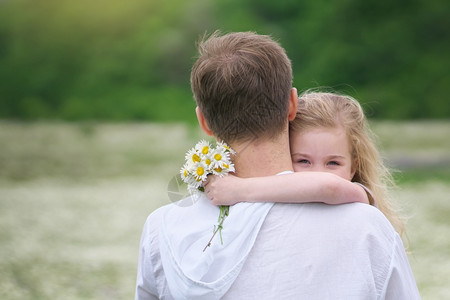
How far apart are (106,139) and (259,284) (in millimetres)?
23783

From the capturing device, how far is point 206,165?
218 cm

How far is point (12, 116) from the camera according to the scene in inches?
1103

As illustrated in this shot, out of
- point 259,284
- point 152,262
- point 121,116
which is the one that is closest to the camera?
point 259,284

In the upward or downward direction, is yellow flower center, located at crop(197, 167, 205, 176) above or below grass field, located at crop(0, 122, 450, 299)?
above

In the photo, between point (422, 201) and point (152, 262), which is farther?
point (422, 201)

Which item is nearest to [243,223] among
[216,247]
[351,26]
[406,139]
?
[216,247]

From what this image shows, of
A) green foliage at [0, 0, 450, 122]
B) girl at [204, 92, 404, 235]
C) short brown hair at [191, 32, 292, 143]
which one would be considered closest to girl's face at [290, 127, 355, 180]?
girl at [204, 92, 404, 235]

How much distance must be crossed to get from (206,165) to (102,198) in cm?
1256

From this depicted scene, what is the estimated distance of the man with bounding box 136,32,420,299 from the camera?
1939 mm

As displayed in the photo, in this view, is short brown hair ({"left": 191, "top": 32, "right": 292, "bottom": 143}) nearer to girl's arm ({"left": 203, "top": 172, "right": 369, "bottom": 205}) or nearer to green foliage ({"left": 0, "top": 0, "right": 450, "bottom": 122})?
girl's arm ({"left": 203, "top": 172, "right": 369, "bottom": 205})

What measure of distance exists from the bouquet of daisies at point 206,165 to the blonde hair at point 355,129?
70cm

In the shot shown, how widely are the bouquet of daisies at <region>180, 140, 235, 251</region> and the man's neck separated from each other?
3 cm

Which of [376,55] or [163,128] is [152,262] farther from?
[376,55]

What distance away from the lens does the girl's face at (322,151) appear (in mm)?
2781
